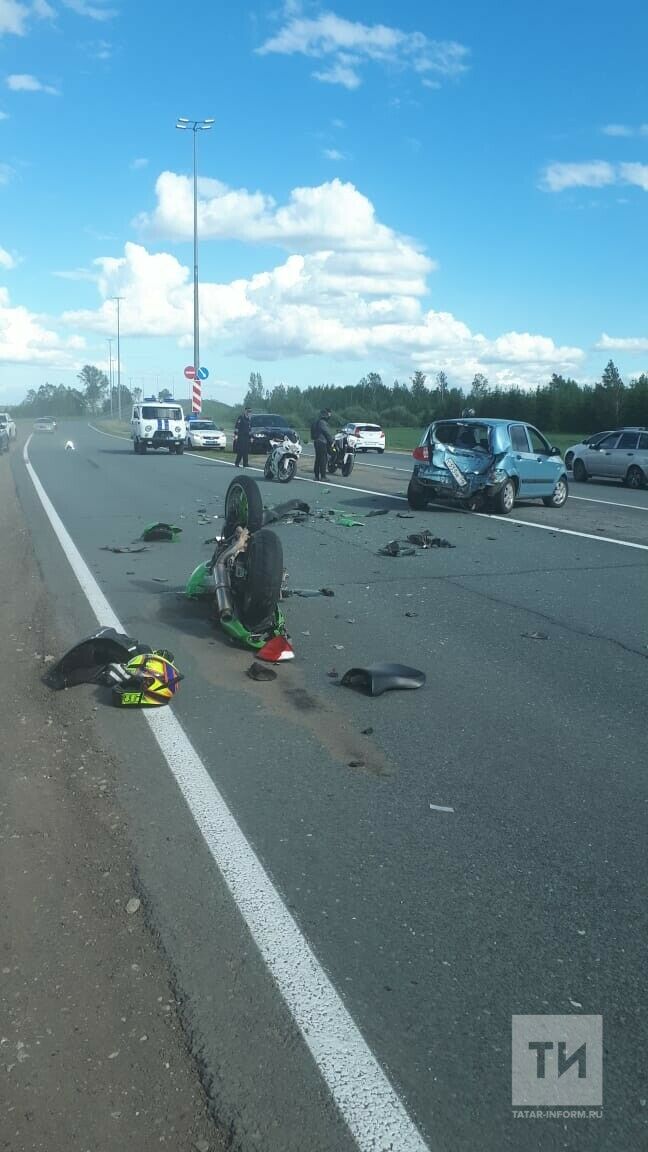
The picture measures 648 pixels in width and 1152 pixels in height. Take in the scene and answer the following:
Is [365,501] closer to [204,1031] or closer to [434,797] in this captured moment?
[434,797]

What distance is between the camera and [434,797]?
4797 mm

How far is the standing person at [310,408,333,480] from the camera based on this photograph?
26328mm

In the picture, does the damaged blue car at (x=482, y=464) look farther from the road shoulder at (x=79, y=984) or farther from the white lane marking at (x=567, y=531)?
the road shoulder at (x=79, y=984)

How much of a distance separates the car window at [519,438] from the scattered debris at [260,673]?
1210 centimetres

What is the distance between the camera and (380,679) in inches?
265

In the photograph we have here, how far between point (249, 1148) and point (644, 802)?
2875 millimetres

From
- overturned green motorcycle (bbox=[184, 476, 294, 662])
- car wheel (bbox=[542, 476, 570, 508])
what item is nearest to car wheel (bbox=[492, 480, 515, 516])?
car wheel (bbox=[542, 476, 570, 508])

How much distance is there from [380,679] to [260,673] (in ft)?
2.93

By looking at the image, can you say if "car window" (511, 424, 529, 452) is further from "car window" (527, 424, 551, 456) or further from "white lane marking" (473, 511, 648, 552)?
"white lane marking" (473, 511, 648, 552)

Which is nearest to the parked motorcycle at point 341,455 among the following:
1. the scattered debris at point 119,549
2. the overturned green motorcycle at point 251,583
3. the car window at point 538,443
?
the car window at point 538,443

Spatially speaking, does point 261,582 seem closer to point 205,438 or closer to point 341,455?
point 341,455

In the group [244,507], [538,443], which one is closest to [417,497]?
[538,443]

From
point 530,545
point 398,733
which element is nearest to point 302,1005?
point 398,733

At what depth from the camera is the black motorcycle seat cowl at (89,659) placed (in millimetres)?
6699
